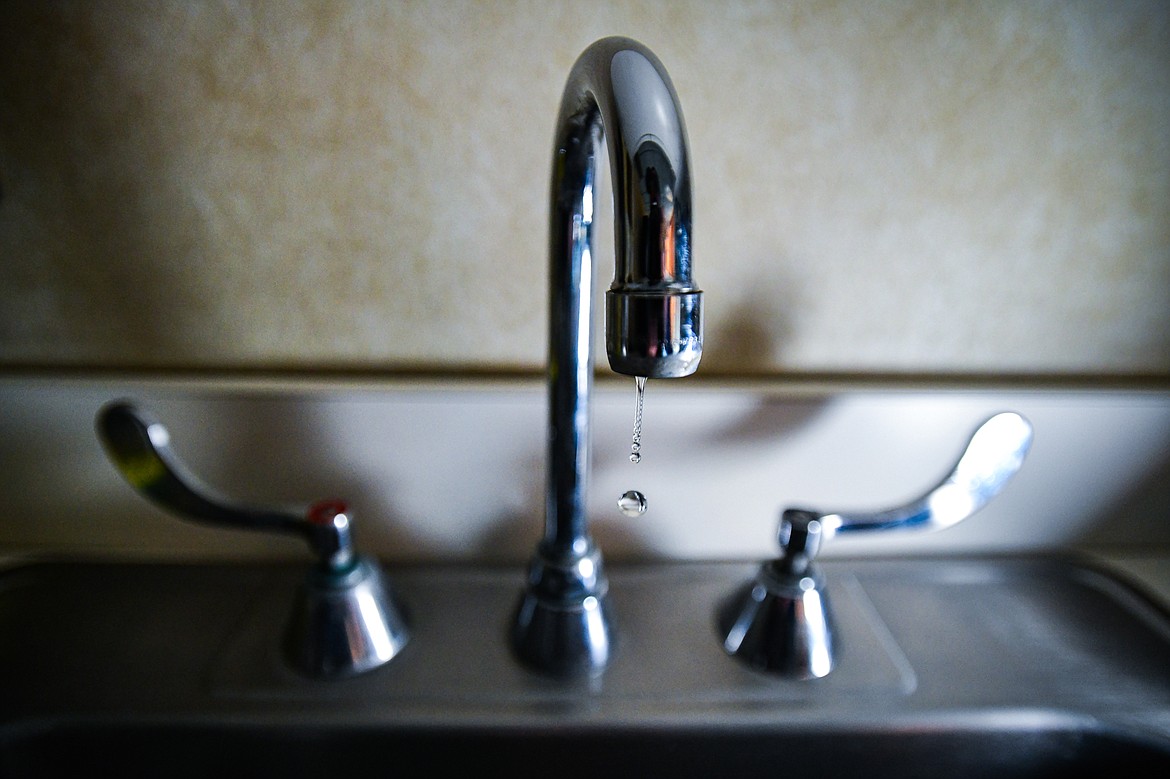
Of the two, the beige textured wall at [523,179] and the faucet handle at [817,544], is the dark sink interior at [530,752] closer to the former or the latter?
the faucet handle at [817,544]

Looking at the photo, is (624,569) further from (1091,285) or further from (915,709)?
(1091,285)

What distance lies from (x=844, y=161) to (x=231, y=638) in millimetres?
477

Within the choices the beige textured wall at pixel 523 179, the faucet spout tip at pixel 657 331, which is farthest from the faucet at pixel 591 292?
the beige textured wall at pixel 523 179

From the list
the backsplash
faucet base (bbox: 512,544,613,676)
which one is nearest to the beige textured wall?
the backsplash

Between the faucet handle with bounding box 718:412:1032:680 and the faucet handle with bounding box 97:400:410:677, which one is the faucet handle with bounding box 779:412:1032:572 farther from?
the faucet handle with bounding box 97:400:410:677

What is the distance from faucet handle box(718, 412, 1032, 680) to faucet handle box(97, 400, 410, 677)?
213mm

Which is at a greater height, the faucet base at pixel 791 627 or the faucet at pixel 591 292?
the faucet at pixel 591 292

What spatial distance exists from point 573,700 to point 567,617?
0.14 ft

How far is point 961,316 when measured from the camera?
0.39 metres

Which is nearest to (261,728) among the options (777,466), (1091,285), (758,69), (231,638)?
(231,638)

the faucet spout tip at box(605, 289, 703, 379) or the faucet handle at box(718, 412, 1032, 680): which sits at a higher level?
the faucet spout tip at box(605, 289, 703, 379)

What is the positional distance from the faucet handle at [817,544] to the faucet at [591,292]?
9 cm

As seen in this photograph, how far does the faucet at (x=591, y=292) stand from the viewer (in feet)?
0.63

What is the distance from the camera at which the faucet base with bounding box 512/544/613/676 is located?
0.32m
